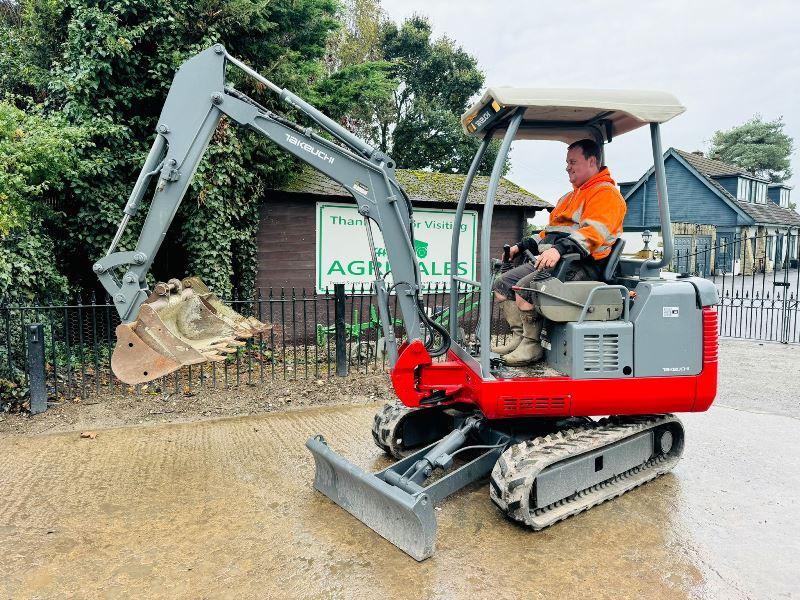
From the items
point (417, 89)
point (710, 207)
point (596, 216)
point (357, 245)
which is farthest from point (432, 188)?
point (710, 207)

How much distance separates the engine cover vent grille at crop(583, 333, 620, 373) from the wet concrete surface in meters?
1.00

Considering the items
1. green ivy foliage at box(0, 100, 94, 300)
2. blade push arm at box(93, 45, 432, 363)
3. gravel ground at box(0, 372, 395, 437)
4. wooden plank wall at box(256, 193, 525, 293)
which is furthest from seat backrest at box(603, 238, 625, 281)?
wooden plank wall at box(256, 193, 525, 293)

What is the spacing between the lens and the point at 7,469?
4.57 metres

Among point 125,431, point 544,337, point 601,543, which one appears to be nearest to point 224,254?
point 125,431

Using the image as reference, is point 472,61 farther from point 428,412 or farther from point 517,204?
point 428,412

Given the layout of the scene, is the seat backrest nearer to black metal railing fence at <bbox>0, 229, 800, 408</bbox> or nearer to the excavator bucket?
black metal railing fence at <bbox>0, 229, 800, 408</bbox>

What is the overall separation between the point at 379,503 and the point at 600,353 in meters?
1.78

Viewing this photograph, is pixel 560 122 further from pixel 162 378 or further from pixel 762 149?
pixel 762 149

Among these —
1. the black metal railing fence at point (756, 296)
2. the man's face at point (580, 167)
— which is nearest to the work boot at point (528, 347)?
the man's face at point (580, 167)

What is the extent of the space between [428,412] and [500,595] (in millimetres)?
1989

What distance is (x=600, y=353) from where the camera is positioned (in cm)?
390

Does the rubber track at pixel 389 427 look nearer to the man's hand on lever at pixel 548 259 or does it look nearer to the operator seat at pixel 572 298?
the operator seat at pixel 572 298

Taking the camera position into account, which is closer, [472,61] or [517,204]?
[517,204]

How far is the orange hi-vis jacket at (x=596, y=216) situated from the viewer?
3.89 m
